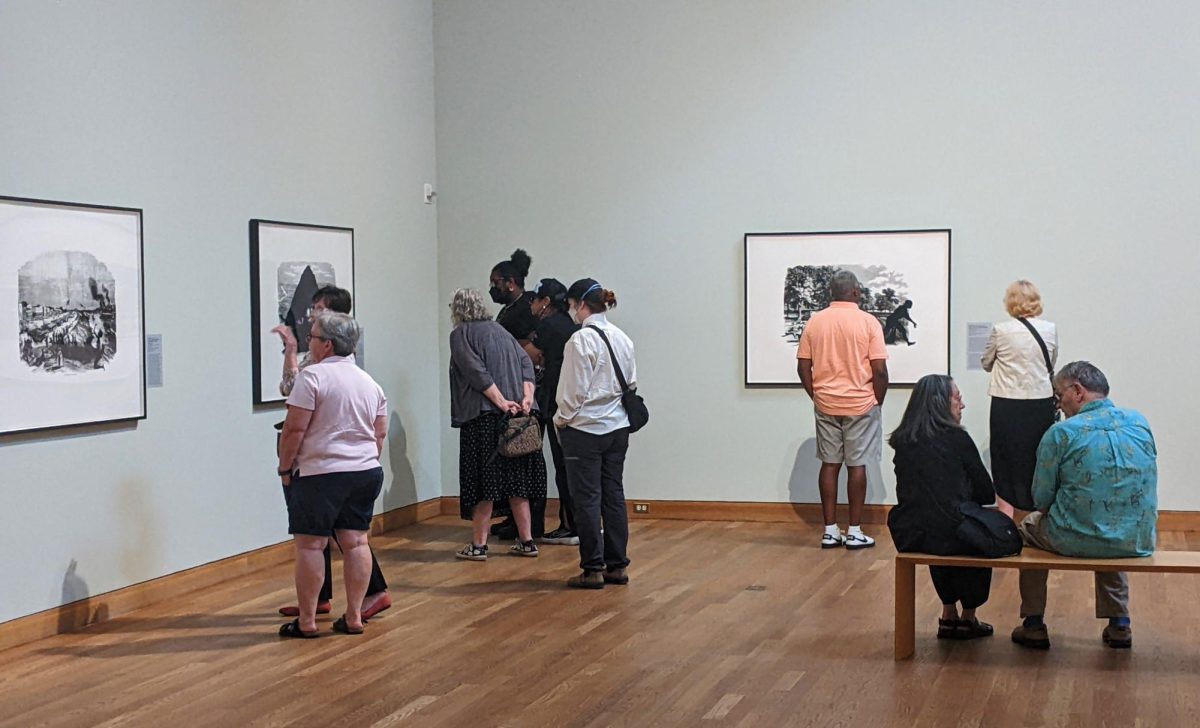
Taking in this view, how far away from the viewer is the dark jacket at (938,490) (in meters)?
6.10

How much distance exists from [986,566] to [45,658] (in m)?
4.25

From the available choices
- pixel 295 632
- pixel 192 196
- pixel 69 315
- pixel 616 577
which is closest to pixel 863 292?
pixel 616 577

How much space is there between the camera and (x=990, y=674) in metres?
5.84

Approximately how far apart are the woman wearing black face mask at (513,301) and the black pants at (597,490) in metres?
1.82

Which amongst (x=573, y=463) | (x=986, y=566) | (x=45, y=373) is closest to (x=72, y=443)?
(x=45, y=373)

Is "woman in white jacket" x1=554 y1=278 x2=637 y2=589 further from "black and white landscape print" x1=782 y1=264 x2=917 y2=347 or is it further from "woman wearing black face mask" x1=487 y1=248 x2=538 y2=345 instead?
"black and white landscape print" x1=782 y1=264 x2=917 y2=347

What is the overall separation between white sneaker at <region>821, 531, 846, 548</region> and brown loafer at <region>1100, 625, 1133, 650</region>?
9.59 ft

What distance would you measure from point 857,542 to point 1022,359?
1573 millimetres

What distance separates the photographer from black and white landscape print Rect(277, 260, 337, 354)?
8664 mm

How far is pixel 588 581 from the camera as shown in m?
7.82

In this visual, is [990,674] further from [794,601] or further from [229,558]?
[229,558]

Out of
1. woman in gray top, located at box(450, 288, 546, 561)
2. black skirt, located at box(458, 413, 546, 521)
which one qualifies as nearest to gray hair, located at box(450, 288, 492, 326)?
woman in gray top, located at box(450, 288, 546, 561)

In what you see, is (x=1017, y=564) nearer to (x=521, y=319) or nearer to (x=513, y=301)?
(x=521, y=319)

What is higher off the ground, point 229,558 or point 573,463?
point 573,463
